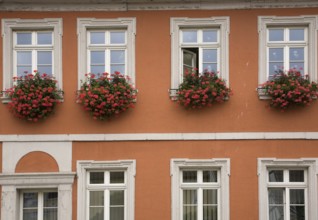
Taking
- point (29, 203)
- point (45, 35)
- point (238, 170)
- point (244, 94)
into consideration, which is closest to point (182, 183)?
point (238, 170)

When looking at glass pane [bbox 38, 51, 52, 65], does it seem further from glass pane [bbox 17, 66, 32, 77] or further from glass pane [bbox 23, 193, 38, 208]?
glass pane [bbox 23, 193, 38, 208]

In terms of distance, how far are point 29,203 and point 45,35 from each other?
3388mm

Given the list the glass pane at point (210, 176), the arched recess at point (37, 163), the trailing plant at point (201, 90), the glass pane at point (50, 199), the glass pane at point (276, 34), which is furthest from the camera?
the glass pane at point (276, 34)

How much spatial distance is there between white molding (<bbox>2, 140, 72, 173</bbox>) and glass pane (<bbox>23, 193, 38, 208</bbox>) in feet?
2.07

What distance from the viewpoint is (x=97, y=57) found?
11.1 meters

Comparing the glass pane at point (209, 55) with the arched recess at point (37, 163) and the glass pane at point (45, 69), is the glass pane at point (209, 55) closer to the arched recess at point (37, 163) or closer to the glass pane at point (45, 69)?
the glass pane at point (45, 69)

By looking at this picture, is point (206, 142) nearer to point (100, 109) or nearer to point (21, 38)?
point (100, 109)

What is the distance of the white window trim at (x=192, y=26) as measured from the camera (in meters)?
10.8

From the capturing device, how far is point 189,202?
1074 centimetres

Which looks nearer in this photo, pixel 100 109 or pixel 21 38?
pixel 100 109

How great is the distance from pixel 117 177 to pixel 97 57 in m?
2.44

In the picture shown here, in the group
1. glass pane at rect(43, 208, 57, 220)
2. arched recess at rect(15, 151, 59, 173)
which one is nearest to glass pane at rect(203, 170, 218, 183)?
arched recess at rect(15, 151, 59, 173)

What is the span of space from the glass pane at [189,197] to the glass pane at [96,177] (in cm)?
165

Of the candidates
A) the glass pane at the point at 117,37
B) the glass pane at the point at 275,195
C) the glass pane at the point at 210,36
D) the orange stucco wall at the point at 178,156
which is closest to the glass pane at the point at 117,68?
the glass pane at the point at 117,37
